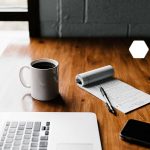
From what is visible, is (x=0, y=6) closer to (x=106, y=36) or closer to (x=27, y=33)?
(x=27, y=33)

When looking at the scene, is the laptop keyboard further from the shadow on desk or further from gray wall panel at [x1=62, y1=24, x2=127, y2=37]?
gray wall panel at [x1=62, y1=24, x2=127, y2=37]

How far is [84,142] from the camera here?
0.72m

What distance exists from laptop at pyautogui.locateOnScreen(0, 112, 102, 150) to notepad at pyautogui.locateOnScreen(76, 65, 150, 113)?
117 millimetres

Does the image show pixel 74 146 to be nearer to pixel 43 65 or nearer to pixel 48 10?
pixel 43 65

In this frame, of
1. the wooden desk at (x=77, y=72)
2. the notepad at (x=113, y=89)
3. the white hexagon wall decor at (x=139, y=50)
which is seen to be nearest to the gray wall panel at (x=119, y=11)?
the wooden desk at (x=77, y=72)

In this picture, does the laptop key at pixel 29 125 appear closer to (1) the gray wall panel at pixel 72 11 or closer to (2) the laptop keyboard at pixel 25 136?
(2) the laptop keyboard at pixel 25 136

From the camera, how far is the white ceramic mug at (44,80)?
864mm

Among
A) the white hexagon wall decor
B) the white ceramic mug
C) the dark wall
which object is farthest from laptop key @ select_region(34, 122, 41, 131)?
the dark wall

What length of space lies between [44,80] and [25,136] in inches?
7.8

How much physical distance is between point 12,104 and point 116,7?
31.2 inches

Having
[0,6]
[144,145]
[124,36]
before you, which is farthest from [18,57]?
[144,145]

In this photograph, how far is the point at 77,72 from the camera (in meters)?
1.10

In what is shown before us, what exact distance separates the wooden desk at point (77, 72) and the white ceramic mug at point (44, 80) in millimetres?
22

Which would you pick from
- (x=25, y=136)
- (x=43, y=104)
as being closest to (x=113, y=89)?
(x=43, y=104)
